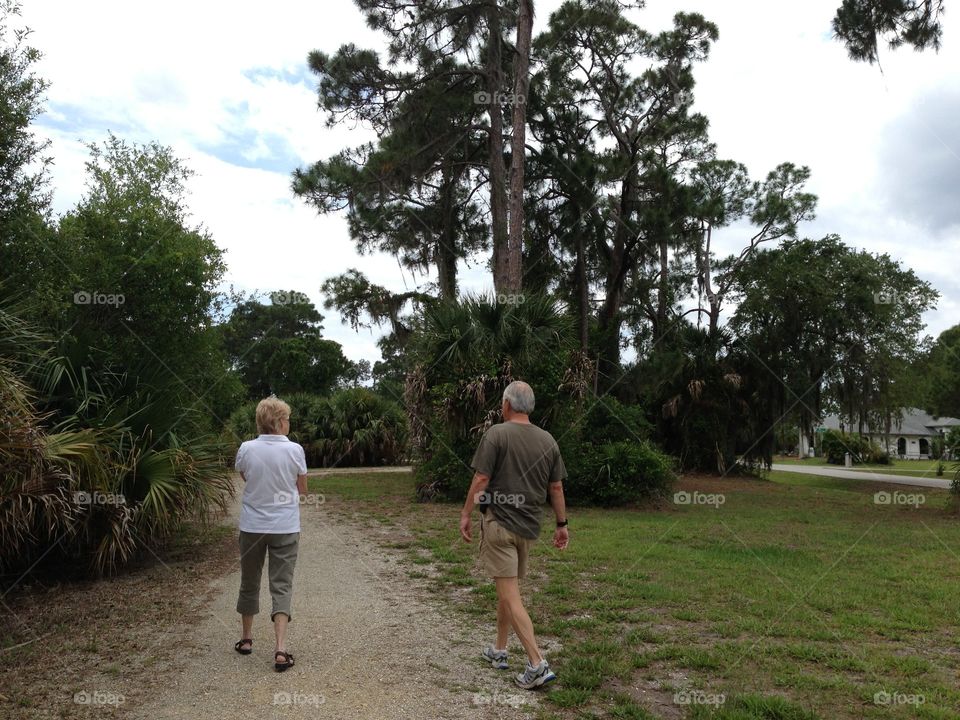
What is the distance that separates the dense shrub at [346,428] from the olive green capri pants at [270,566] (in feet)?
65.6

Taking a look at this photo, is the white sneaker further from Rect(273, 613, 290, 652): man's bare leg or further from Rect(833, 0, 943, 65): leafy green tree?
Rect(833, 0, 943, 65): leafy green tree

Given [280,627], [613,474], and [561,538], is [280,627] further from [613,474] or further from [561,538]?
[613,474]

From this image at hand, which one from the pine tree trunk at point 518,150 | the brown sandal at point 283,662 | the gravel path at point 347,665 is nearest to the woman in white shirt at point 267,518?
the brown sandal at point 283,662

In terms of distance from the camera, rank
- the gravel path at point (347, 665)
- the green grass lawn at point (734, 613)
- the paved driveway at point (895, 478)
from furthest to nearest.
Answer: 1. the paved driveway at point (895, 478)
2. the green grass lawn at point (734, 613)
3. the gravel path at point (347, 665)

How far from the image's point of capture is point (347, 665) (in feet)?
14.9

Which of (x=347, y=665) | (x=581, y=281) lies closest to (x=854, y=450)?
(x=581, y=281)

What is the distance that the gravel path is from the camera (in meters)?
3.87

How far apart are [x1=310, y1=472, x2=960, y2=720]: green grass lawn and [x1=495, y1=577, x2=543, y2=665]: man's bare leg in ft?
0.78

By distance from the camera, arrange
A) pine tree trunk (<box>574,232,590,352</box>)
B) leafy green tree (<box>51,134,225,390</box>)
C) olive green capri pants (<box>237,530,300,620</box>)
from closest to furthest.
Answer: olive green capri pants (<box>237,530,300,620</box>) < leafy green tree (<box>51,134,225,390</box>) < pine tree trunk (<box>574,232,590,352</box>)

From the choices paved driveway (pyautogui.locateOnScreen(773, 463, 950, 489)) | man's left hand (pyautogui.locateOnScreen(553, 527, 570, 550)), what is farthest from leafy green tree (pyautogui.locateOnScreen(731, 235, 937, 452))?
man's left hand (pyautogui.locateOnScreen(553, 527, 570, 550))

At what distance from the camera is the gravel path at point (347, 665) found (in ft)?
12.7

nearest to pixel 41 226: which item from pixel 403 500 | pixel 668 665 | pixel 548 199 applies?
pixel 668 665

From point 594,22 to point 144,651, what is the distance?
75.2 ft

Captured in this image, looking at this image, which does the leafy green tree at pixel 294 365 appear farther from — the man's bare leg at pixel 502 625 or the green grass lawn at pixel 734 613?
the man's bare leg at pixel 502 625
